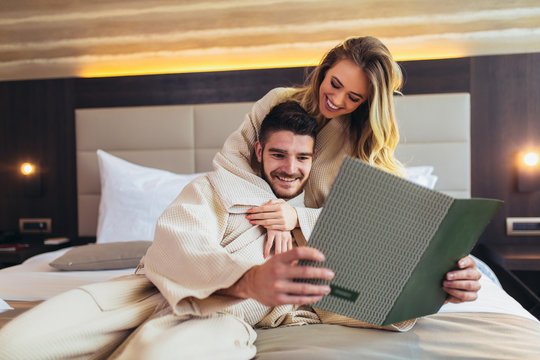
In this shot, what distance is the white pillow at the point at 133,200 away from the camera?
222 centimetres

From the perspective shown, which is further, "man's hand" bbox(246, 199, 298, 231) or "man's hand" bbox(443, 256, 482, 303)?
"man's hand" bbox(246, 199, 298, 231)

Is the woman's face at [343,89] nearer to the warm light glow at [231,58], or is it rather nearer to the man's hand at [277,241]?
the man's hand at [277,241]

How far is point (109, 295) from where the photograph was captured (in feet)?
3.34

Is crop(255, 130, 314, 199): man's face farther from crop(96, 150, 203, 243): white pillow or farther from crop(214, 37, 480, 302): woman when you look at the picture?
crop(96, 150, 203, 243): white pillow

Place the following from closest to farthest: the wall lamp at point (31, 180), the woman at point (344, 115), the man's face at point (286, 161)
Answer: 1. the man's face at point (286, 161)
2. the woman at point (344, 115)
3. the wall lamp at point (31, 180)

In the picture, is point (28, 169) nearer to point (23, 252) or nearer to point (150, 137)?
point (23, 252)

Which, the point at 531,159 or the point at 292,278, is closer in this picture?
the point at 292,278

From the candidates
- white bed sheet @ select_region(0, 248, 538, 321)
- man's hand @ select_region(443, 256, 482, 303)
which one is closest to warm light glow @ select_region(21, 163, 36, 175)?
white bed sheet @ select_region(0, 248, 538, 321)

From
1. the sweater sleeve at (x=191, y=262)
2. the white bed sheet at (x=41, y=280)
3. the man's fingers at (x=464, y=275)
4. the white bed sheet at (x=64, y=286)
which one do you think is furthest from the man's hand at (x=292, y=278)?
the white bed sheet at (x=41, y=280)

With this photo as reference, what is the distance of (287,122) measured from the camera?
1338mm

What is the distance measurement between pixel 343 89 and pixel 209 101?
138 cm

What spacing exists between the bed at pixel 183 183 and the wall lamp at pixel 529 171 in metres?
0.29

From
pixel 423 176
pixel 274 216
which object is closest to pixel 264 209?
pixel 274 216

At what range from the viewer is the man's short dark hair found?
1.33m
